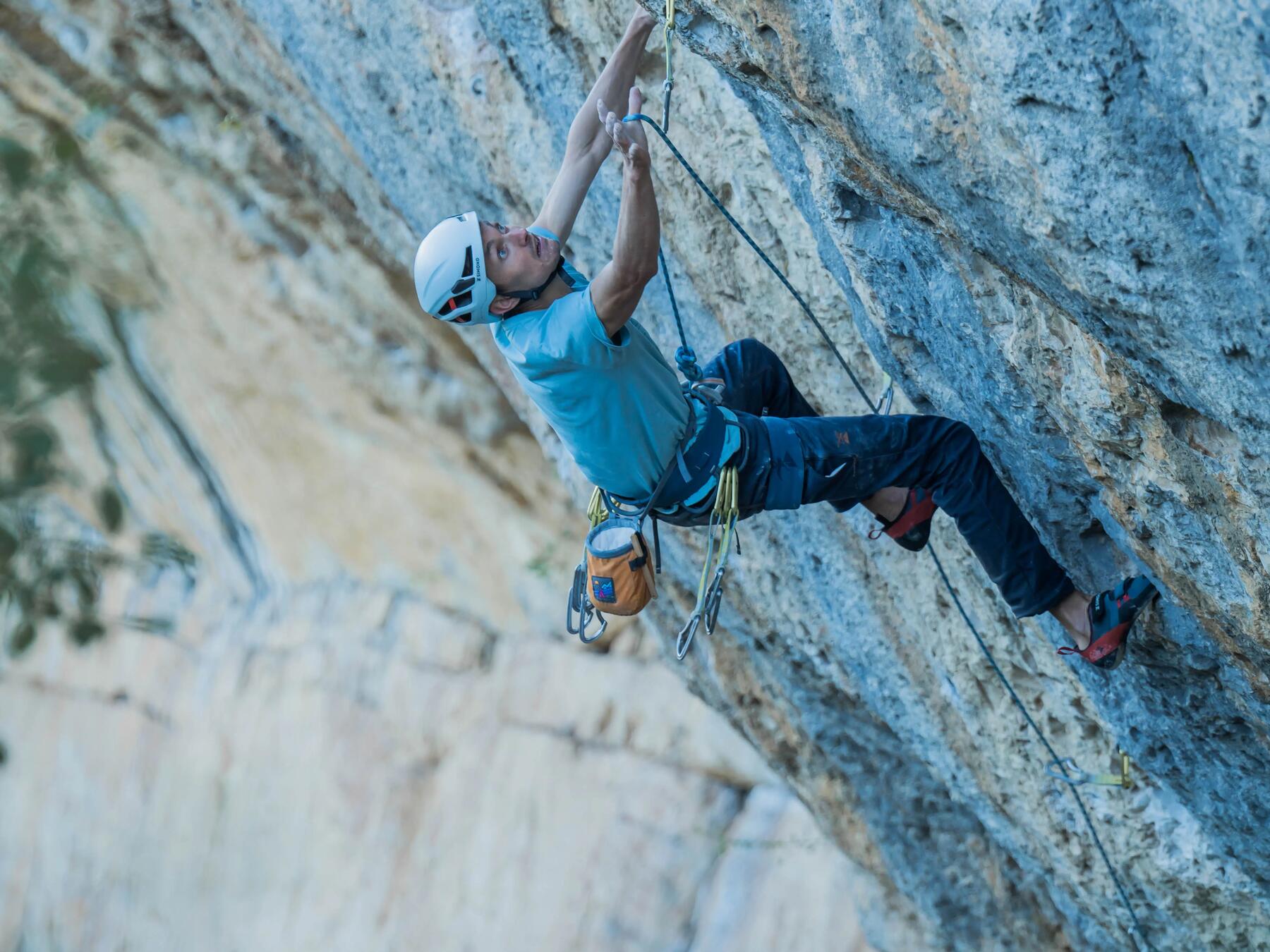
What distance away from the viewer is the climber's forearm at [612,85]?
133 inches

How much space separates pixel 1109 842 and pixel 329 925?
838 centimetres

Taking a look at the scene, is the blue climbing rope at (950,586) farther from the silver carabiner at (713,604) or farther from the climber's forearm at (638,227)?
the climber's forearm at (638,227)

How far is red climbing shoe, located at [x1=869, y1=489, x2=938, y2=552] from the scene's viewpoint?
3.51 metres

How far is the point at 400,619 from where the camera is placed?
10680 mm

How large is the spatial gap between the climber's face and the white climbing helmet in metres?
0.03

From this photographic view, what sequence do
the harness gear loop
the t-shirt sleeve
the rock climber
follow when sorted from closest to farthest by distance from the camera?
the t-shirt sleeve < the rock climber < the harness gear loop

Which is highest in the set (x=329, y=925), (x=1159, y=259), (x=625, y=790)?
(x=1159, y=259)

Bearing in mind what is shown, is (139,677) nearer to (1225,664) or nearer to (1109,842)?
(1109,842)

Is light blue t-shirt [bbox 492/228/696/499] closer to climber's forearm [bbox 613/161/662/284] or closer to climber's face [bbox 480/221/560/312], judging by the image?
climber's face [bbox 480/221/560/312]

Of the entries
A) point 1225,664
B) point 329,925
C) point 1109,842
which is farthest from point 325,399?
point 1225,664

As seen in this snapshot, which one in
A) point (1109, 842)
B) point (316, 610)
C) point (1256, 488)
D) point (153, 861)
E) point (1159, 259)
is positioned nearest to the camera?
point (1159, 259)

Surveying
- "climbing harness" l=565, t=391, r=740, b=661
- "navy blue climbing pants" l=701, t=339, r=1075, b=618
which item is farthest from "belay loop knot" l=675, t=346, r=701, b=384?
"navy blue climbing pants" l=701, t=339, r=1075, b=618

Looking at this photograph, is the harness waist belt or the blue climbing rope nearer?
the harness waist belt

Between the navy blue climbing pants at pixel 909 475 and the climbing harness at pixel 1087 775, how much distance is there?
0.95m
